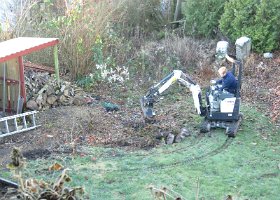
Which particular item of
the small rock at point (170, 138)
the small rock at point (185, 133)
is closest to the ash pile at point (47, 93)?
the small rock at point (170, 138)

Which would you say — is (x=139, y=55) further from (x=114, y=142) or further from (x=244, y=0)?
(x=114, y=142)

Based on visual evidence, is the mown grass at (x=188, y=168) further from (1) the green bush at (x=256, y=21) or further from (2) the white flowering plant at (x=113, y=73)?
(1) the green bush at (x=256, y=21)

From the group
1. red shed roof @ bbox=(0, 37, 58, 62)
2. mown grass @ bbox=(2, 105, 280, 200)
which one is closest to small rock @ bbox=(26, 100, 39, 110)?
red shed roof @ bbox=(0, 37, 58, 62)

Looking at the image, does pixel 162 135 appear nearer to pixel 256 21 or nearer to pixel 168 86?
pixel 168 86

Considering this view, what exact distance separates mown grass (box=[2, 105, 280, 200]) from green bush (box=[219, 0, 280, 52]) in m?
5.51

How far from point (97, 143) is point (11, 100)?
310cm

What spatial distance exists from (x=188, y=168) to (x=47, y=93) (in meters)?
5.16

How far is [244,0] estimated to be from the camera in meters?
16.3

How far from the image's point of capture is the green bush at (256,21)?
15891 mm

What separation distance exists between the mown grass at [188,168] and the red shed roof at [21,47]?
2822 mm

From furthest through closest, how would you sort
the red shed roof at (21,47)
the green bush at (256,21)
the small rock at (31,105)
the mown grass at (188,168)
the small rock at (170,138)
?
1. the green bush at (256,21)
2. the small rock at (31,105)
3. the small rock at (170,138)
4. the red shed roof at (21,47)
5. the mown grass at (188,168)

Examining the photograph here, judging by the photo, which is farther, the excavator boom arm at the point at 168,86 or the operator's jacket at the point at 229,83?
the excavator boom arm at the point at 168,86

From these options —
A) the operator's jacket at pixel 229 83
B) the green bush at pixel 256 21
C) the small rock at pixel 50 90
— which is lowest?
the small rock at pixel 50 90

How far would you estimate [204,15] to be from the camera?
17.7 meters
